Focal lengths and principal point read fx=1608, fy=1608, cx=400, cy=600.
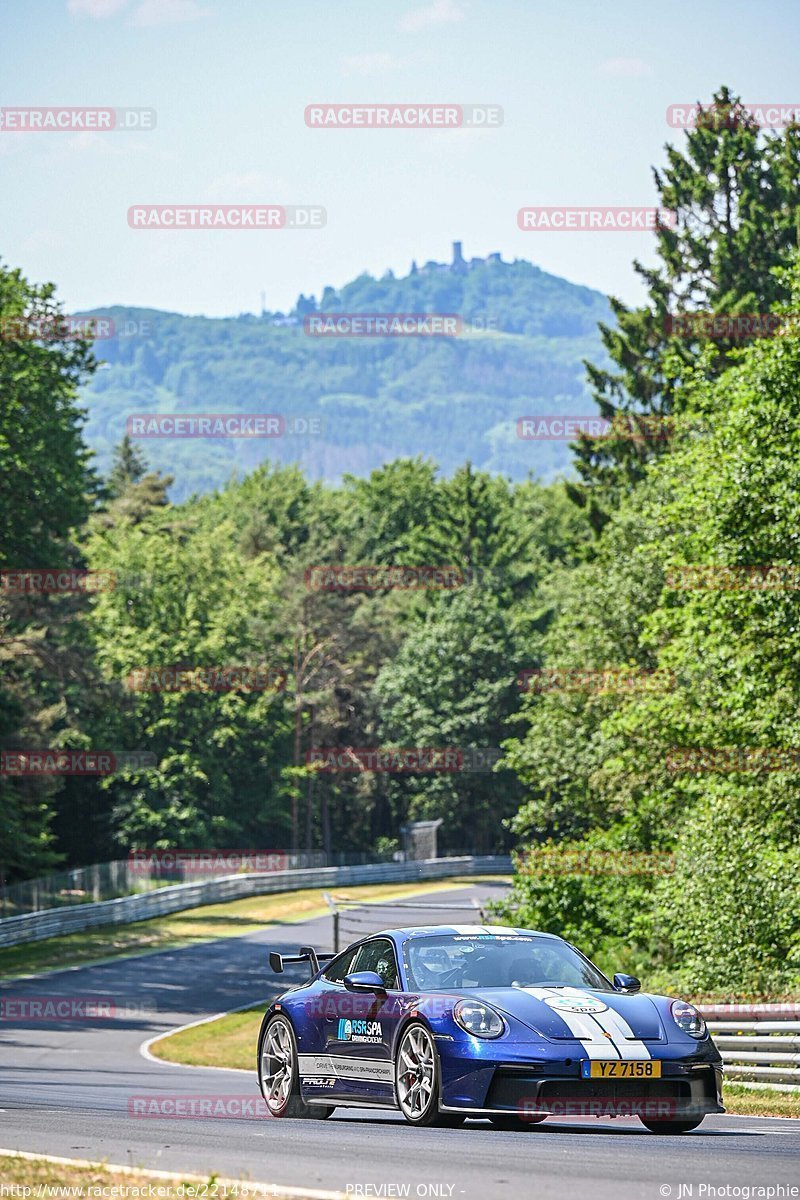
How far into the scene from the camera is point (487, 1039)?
9.59 meters

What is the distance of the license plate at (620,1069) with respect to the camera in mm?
9383

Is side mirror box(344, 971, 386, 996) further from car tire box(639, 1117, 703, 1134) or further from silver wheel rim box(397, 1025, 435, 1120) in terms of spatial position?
car tire box(639, 1117, 703, 1134)

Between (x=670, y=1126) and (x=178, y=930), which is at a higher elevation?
(x=670, y=1126)

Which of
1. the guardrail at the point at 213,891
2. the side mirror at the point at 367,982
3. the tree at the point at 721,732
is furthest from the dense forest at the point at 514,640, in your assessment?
the side mirror at the point at 367,982

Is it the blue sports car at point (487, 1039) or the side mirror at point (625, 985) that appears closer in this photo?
the blue sports car at point (487, 1039)

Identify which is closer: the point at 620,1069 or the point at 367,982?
the point at 620,1069

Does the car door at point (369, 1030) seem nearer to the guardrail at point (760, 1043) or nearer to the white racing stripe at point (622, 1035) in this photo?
the white racing stripe at point (622, 1035)

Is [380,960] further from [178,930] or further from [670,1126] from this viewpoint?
[178,930]

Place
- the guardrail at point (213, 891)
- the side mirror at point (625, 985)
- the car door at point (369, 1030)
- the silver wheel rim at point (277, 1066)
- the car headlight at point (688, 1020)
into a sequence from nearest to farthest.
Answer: the car headlight at point (688, 1020)
the car door at point (369, 1030)
the side mirror at point (625, 985)
the silver wheel rim at point (277, 1066)
the guardrail at point (213, 891)

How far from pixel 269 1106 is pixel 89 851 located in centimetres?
5794

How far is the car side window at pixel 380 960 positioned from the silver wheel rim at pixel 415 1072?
0.59m

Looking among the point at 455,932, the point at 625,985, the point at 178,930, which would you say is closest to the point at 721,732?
the point at 455,932

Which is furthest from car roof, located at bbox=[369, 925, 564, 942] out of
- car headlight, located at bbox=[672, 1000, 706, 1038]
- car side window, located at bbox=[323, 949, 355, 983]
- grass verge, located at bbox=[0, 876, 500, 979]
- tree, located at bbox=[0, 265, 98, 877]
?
tree, located at bbox=[0, 265, 98, 877]

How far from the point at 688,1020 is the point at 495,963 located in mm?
1336
